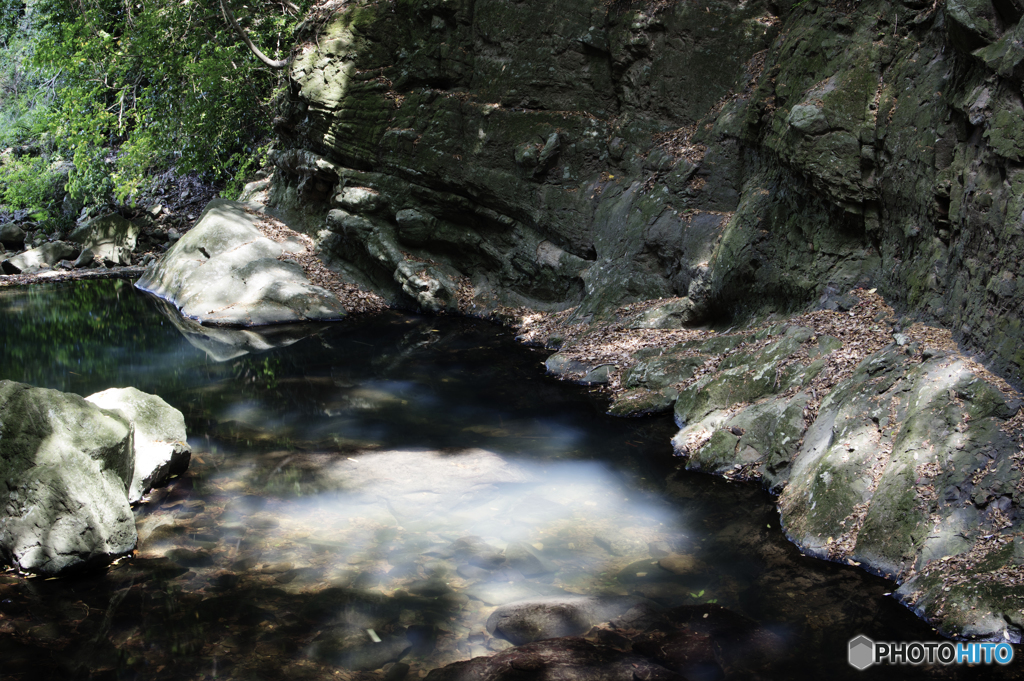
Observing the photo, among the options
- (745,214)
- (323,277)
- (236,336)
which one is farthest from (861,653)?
(323,277)

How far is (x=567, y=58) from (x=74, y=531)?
1296cm

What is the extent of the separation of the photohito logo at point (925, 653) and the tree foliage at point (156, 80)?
19.0 m

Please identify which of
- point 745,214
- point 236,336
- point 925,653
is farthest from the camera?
point 236,336

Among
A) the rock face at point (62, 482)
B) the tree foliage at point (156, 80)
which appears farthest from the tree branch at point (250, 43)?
the rock face at point (62, 482)

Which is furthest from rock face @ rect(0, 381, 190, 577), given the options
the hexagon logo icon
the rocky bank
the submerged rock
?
the rocky bank

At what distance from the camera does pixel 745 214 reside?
10.6 m

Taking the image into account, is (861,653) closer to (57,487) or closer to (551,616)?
(551,616)

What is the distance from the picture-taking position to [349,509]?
648 cm

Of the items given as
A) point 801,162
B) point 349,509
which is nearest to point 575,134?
point 801,162

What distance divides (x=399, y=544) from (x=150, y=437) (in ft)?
10.5

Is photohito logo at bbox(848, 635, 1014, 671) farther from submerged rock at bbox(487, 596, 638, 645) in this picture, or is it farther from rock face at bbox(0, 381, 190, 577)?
rock face at bbox(0, 381, 190, 577)

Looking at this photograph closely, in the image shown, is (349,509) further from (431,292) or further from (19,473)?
(431,292)

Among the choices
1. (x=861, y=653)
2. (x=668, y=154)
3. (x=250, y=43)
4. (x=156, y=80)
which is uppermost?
(x=250, y=43)

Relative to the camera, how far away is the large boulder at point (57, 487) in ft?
17.4
